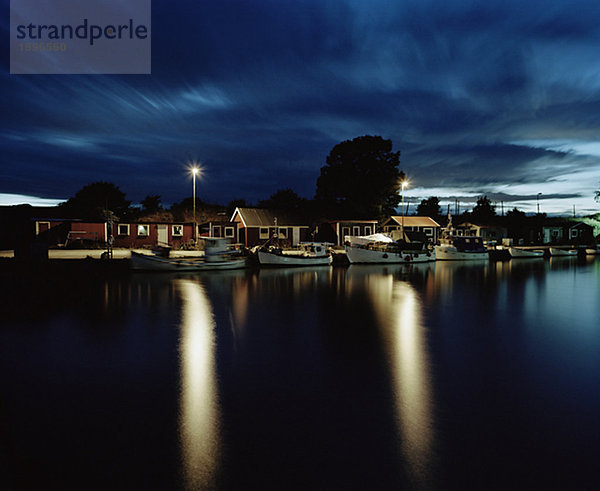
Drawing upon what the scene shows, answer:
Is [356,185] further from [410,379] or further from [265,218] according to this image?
[410,379]

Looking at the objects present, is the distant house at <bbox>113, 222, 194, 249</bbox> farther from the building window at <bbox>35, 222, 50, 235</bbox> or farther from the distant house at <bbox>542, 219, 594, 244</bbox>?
the distant house at <bbox>542, 219, 594, 244</bbox>

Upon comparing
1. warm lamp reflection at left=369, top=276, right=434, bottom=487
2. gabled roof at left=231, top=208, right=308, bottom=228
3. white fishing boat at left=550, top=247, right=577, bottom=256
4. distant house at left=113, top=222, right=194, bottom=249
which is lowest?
warm lamp reflection at left=369, top=276, right=434, bottom=487

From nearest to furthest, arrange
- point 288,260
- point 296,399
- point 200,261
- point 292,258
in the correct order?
point 296,399 → point 200,261 → point 288,260 → point 292,258

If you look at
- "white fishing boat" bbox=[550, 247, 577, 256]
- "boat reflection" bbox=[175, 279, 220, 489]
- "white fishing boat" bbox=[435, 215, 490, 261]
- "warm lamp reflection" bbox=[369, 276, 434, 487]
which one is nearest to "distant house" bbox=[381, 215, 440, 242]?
"white fishing boat" bbox=[435, 215, 490, 261]

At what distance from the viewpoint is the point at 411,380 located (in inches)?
286

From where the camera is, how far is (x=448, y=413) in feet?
19.0

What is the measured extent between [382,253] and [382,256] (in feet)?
1.23

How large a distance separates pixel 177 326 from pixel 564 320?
14.2m

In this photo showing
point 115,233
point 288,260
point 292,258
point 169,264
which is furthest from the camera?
point 115,233

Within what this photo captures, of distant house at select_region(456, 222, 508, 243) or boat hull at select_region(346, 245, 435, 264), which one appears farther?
distant house at select_region(456, 222, 508, 243)

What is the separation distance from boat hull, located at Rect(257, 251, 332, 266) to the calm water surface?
19.5 metres

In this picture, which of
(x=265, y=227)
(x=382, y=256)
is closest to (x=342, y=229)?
(x=265, y=227)

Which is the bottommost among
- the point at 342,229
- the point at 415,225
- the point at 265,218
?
the point at 342,229

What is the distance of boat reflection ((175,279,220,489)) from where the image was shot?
4367mm
